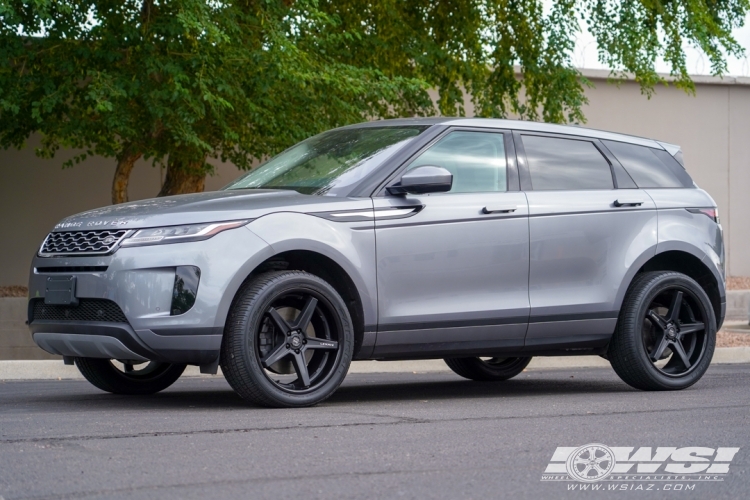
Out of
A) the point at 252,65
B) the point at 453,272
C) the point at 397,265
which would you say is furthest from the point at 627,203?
the point at 252,65

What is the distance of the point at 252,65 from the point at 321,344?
6.97 meters

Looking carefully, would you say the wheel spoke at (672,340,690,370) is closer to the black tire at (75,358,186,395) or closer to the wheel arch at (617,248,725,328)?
the wheel arch at (617,248,725,328)

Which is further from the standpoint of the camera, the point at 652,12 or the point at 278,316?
the point at 652,12

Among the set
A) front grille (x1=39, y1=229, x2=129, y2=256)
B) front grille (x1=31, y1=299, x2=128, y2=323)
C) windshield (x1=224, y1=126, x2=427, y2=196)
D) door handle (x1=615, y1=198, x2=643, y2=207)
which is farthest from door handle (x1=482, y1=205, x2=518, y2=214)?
front grille (x1=31, y1=299, x2=128, y2=323)

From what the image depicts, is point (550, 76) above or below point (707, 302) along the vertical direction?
above

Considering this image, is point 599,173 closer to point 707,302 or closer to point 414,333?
point 707,302

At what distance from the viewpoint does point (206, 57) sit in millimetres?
12641

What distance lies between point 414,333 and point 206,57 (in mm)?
6441

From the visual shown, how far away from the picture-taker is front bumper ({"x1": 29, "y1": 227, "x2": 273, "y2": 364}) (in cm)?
634

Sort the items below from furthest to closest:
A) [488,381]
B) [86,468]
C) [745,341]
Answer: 1. [745,341]
2. [488,381]
3. [86,468]

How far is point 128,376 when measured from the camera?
7879 millimetres

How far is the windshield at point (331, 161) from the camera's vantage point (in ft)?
23.7

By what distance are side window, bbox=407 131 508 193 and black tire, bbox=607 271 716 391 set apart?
1.37m

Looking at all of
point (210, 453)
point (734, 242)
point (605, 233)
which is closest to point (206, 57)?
point (605, 233)
